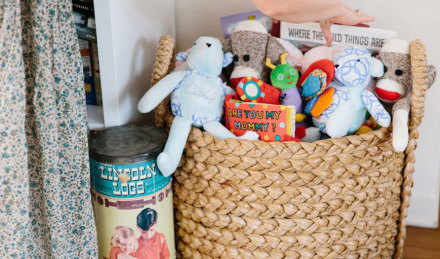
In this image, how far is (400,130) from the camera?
38.7 inches

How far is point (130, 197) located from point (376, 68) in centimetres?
61

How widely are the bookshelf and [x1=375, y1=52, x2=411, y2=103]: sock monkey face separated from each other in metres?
0.59

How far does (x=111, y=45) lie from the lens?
3.53 ft

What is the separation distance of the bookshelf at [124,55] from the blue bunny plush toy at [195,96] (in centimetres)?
11

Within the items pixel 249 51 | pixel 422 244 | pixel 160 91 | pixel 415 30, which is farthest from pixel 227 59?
pixel 422 244

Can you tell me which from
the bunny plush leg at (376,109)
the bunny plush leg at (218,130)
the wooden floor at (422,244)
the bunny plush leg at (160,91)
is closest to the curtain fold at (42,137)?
the bunny plush leg at (160,91)

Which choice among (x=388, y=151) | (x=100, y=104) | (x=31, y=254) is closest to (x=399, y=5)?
(x=388, y=151)

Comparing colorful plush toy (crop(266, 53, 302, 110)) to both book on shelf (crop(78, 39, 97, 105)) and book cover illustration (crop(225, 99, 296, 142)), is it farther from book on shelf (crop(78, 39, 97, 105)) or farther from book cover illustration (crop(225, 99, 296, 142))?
book on shelf (crop(78, 39, 97, 105))

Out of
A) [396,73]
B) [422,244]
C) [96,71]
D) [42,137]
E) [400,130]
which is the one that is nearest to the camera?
[42,137]

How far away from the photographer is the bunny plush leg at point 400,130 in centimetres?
97

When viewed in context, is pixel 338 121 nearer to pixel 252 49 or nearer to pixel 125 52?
pixel 252 49

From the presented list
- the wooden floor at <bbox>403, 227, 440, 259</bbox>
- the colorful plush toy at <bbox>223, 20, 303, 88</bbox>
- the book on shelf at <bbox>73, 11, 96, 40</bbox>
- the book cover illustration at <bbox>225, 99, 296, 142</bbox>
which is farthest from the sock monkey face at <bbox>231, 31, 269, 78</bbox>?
the wooden floor at <bbox>403, 227, 440, 259</bbox>

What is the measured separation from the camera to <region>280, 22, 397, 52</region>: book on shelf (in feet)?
3.75

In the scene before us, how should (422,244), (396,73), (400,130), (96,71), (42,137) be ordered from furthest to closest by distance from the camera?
(422,244)
(96,71)
(396,73)
(400,130)
(42,137)
